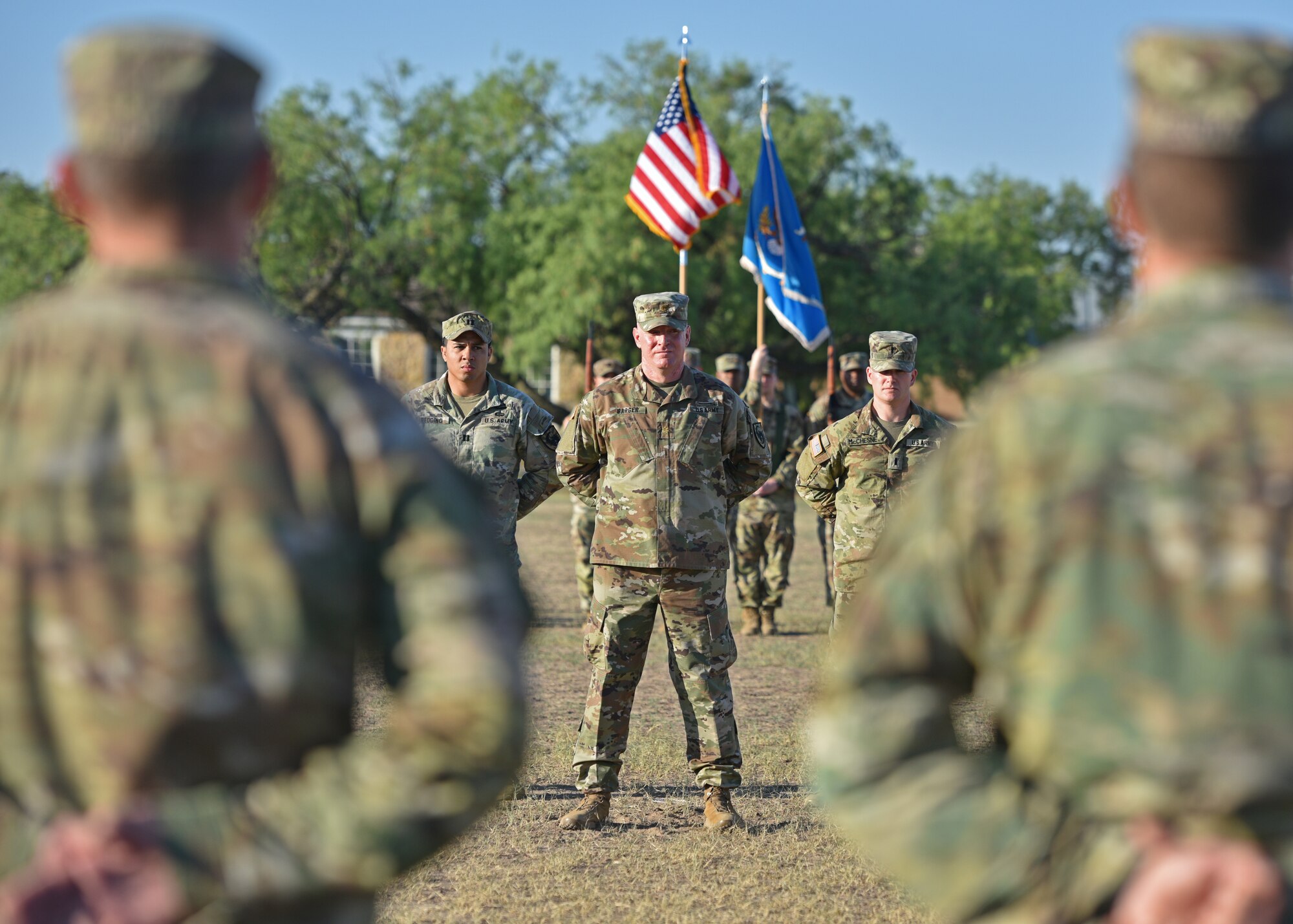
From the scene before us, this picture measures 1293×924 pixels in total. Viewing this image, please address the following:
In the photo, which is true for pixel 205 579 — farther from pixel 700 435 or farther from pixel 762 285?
pixel 762 285

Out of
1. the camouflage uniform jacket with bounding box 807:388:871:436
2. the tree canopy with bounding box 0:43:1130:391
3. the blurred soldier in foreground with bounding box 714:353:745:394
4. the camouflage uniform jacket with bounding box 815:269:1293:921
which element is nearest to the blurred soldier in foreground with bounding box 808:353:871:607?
the camouflage uniform jacket with bounding box 807:388:871:436

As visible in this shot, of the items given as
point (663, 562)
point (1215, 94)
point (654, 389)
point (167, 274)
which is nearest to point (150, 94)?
point (167, 274)

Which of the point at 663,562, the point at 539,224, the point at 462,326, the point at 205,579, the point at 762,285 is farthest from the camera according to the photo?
the point at 539,224

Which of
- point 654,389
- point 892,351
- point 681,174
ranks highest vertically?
point 681,174

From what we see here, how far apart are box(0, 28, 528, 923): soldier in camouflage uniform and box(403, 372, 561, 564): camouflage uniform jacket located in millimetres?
5666

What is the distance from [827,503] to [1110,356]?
6.87m

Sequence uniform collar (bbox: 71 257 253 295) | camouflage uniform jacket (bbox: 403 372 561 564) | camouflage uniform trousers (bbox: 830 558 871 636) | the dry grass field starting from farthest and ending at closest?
camouflage uniform trousers (bbox: 830 558 871 636) < camouflage uniform jacket (bbox: 403 372 561 564) < the dry grass field < uniform collar (bbox: 71 257 253 295)

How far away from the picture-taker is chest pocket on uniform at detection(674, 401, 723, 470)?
7086 mm

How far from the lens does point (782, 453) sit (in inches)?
511

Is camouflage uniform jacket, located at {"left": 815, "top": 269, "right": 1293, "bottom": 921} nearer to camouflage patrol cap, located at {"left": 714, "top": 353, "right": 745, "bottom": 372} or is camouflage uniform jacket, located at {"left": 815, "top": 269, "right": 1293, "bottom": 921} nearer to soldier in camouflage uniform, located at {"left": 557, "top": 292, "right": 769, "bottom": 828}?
soldier in camouflage uniform, located at {"left": 557, "top": 292, "right": 769, "bottom": 828}

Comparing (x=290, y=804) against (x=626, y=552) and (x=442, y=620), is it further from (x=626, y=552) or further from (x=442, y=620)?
(x=626, y=552)

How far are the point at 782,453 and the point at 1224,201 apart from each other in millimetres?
11045

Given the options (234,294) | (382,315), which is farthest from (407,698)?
(382,315)

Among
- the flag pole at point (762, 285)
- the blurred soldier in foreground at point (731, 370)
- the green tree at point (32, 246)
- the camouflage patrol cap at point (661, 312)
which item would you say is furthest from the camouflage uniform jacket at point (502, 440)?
the green tree at point (32, 246)
